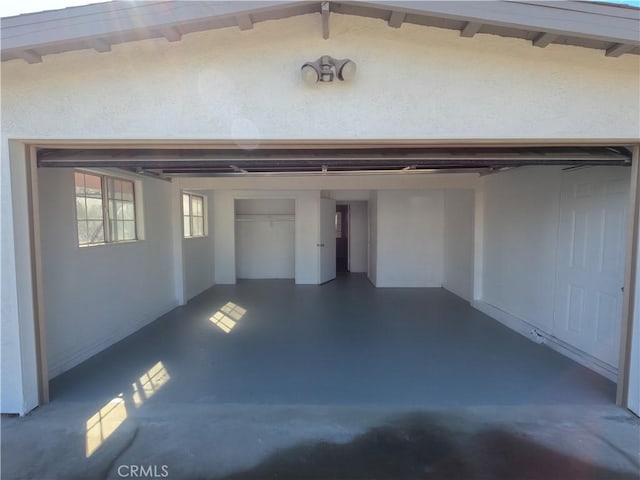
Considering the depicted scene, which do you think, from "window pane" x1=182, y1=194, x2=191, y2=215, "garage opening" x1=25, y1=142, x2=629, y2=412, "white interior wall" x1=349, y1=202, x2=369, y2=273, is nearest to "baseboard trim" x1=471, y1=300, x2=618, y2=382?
"garage opening" x1=25, y1=142, x2=629, y2=412

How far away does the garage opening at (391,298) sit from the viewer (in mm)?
3400

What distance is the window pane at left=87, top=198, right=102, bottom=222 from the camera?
4.32m

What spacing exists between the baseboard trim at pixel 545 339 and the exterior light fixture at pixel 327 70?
3.88 meters

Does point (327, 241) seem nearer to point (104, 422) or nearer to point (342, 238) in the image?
point (342, 238)

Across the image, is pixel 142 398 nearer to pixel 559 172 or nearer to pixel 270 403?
pixel 270 403

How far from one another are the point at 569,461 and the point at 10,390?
4.25 meters

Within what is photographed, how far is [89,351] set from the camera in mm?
4188

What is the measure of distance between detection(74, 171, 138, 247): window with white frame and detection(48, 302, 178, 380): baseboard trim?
1.24 m

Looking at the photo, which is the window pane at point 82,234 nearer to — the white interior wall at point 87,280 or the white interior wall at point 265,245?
the white interior wall at point 87,280

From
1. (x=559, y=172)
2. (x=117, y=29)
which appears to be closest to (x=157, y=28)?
(x=117, y=29)

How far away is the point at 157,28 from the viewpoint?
249 centimetres

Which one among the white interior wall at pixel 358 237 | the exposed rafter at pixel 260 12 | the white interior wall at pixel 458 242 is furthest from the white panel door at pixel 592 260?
the white interior wall at pixel 358 237

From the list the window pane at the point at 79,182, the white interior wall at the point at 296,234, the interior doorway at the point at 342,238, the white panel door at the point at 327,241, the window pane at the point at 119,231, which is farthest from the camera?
the interior doorway at the point at 342,238

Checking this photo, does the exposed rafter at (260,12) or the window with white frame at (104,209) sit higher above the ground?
the exposed rafter at (260,12)
